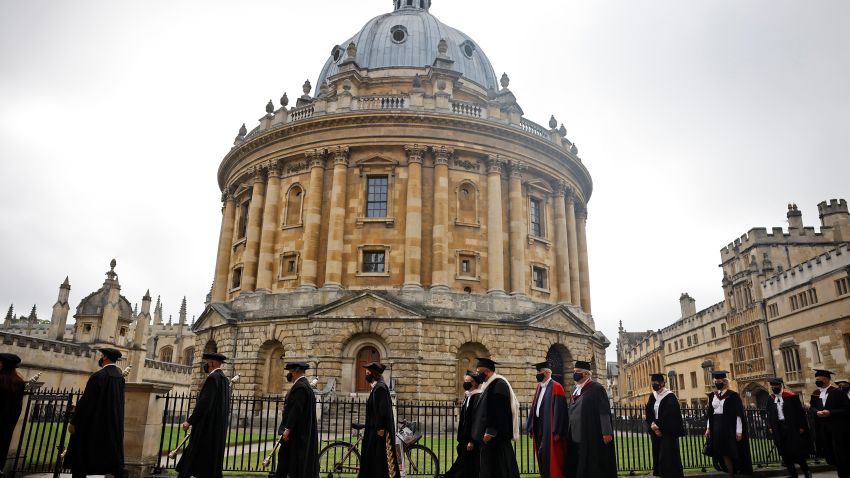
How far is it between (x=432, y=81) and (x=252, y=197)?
41.2ft

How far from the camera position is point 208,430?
8.90 metres

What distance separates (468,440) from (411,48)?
3296 centimetres

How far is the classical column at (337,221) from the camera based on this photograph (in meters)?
27.7

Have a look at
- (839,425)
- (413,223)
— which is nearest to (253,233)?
(413,223)

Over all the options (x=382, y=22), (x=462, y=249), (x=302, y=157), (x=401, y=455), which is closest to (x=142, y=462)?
(x=401, y=455)

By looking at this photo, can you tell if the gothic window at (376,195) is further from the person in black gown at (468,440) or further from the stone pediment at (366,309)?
the person in black gown at (468,440)

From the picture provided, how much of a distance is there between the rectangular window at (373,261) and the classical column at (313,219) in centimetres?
246

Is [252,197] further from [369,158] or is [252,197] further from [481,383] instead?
[481,383]

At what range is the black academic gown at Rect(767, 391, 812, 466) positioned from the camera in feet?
39.3

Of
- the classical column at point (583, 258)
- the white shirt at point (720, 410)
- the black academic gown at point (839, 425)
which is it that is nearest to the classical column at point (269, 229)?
the classical column at point (583, 258)

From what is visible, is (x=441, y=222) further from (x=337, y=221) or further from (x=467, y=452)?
(x=467, y=452)

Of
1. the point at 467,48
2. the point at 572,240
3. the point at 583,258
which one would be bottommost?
the point at 583,258

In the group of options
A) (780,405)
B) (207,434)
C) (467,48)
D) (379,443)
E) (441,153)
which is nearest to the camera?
(207,434)

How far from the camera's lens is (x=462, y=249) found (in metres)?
28.9
